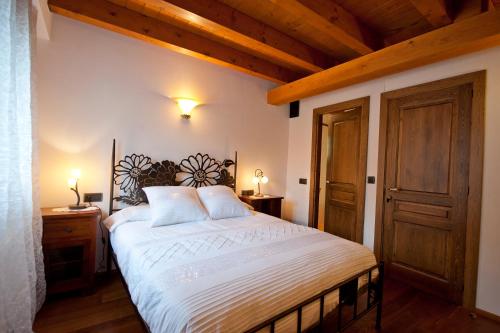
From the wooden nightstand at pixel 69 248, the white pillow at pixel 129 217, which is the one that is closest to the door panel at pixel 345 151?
the white pillow at pixel 129 217

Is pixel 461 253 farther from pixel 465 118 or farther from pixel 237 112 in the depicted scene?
pixel 237 112

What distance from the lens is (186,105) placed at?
Answer: 9.47ft

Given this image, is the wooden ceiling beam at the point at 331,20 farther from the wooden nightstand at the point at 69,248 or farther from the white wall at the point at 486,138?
the wooden nightstand at the point at 69,248

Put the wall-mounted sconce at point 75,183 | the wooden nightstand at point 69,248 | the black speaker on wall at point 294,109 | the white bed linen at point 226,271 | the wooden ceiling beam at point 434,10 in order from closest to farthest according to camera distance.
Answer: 1. the white bed linen at point 226,271
2. the wooden ceiling beam at point 434,10
3. the wooden nightstand at point 69,248
4. the wall-mounted sconce at point 75,183
5. the black speaker on wall at point 294,109

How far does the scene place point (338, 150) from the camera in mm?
3475

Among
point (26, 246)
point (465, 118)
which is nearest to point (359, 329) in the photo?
point (465, 118)

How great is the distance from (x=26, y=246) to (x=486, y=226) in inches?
134

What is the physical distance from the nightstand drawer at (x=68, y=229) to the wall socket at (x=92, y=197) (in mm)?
402

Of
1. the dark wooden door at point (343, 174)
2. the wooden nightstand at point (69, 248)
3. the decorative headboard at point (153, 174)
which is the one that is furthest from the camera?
the dark wooden door at point (343, 174)

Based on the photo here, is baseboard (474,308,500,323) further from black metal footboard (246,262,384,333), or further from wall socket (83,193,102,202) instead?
wall socket (83,193,102,202)

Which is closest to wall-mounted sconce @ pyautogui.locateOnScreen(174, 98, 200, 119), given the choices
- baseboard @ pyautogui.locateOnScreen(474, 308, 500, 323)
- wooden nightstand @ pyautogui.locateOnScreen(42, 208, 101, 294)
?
wooden nightstand @ pyautogui.locateOnScreen(42, 208, 101, 294)

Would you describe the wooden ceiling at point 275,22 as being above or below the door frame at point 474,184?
above

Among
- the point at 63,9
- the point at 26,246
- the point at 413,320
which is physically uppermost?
the point at 63,9

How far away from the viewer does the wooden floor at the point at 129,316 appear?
5.68 ft
